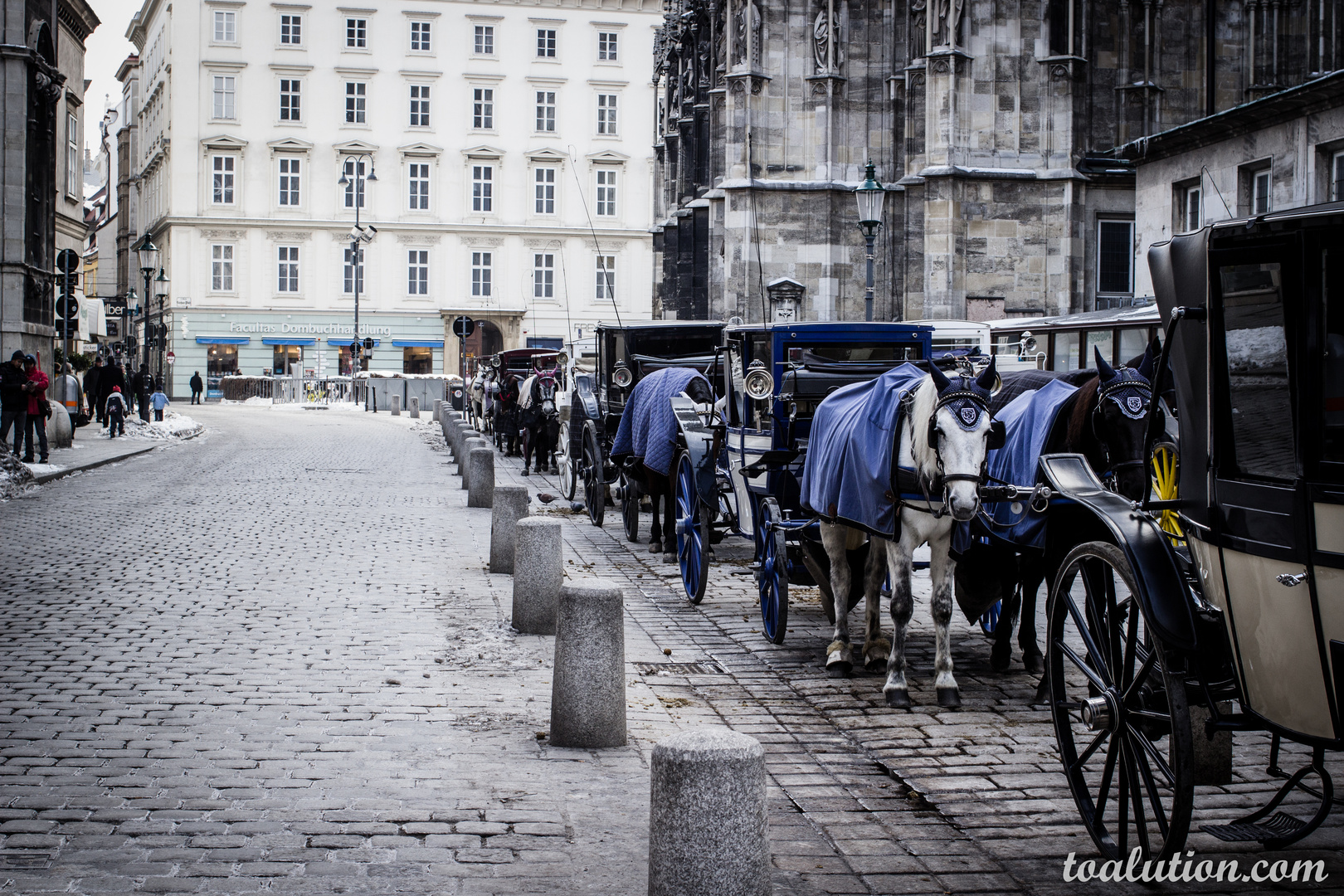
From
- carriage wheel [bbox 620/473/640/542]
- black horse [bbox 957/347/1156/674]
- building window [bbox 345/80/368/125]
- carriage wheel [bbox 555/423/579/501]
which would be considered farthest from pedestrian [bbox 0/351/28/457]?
building window [bbox 345/80/368/125]

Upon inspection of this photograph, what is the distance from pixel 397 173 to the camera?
68875mm

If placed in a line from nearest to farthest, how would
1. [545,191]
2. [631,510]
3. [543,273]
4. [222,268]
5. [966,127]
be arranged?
1. [631,510]
2. [966,127]
3. [222,268]
4. [543,273]
5. [545,191]

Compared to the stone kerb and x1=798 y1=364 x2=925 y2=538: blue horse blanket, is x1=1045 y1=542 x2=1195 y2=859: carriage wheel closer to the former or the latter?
x1=798 y1=364 x2=925 y2=538: blue horse blanket

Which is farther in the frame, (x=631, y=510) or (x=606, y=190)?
(x=606, y=190)

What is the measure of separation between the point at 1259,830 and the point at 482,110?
Result: 2735 inches

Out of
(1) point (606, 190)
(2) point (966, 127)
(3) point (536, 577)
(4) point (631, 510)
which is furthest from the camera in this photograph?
(1) point (606, 190)

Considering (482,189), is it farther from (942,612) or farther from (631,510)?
(942,612)

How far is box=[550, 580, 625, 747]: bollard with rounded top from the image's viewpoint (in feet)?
21.2

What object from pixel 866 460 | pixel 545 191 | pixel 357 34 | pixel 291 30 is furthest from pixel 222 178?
pixel 866 460

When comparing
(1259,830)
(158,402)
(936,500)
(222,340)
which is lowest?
(1259,830)

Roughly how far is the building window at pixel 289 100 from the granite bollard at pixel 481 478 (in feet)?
180

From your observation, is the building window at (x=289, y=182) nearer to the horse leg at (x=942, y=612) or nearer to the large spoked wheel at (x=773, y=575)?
the large spoked wheel at (x=773, y=575)

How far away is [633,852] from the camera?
16.4ft

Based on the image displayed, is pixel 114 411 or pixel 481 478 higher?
pixel 114 411
